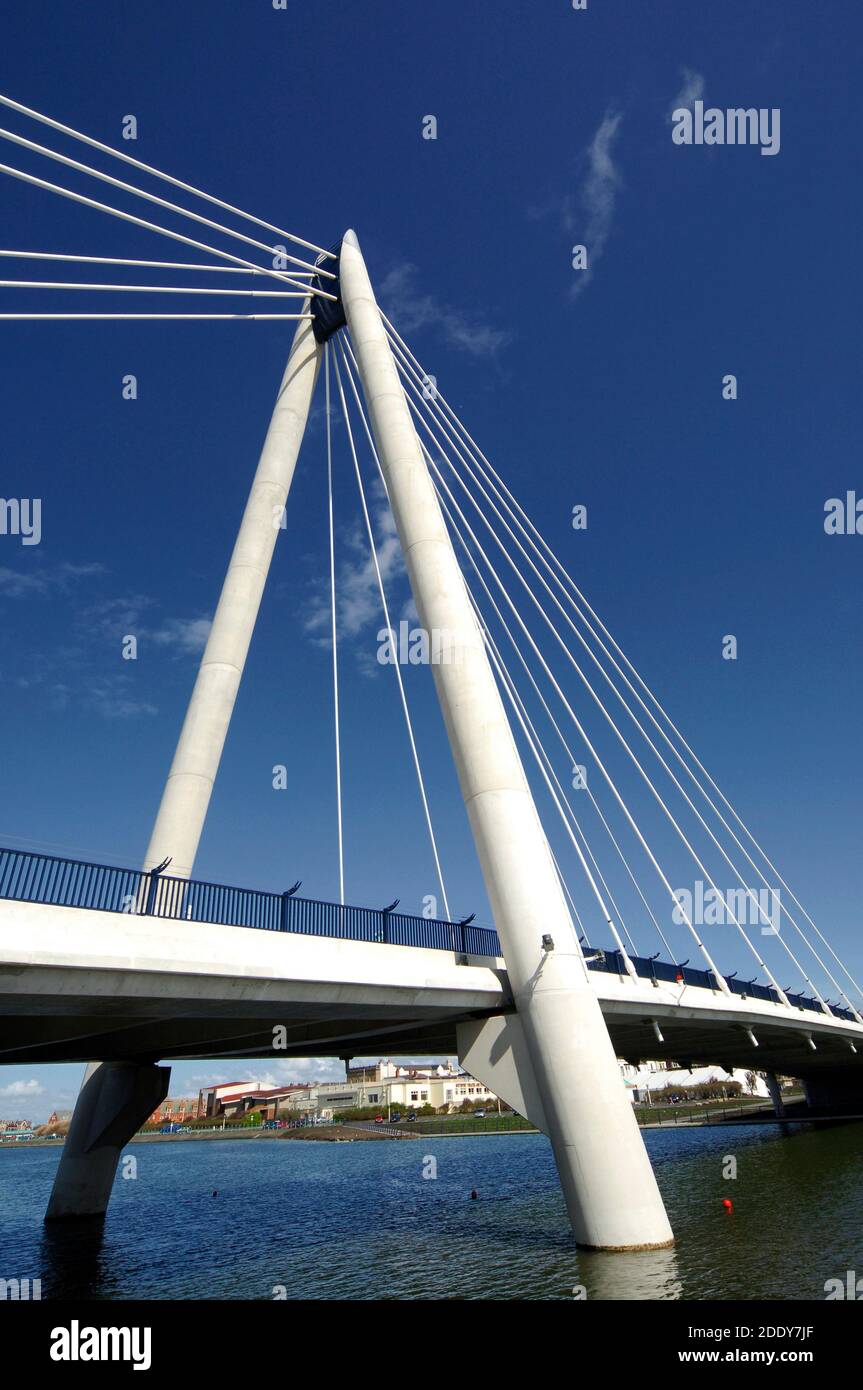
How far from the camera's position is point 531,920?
16125mm

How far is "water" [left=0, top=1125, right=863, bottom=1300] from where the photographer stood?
13633 millimetres

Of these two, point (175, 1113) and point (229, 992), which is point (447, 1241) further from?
point (175, 1113)

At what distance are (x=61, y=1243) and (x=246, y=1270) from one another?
7013 mm

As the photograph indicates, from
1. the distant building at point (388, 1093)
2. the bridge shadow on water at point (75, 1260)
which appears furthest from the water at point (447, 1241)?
the distant building at point (388, 1093)

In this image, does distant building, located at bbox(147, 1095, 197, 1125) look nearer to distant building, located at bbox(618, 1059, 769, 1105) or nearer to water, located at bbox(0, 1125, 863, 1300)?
distant building, located at bbox(618, 1059, 769, 1105)

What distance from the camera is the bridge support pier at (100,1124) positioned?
23250mm

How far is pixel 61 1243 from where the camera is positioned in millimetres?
21406

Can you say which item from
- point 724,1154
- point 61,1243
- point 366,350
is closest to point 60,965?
point 61,1243

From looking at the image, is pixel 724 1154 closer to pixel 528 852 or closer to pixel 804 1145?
pixel 804 1145

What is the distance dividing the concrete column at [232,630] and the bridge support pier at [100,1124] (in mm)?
6597

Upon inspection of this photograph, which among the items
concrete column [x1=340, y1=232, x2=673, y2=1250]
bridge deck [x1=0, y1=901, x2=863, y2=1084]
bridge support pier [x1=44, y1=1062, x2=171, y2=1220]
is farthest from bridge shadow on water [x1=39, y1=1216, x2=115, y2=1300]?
concrete column [x1=340, y1=232, x2=673, y2=1250]

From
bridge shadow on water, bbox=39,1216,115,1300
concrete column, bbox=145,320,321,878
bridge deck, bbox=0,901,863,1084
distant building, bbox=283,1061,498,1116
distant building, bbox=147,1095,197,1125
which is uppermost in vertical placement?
concrete column, bbox=145,320,321,878

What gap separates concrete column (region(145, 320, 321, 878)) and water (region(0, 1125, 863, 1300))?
29.5 ft

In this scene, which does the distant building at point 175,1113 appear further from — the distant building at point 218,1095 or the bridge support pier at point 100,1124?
the bridge support pier at point 100,1124
